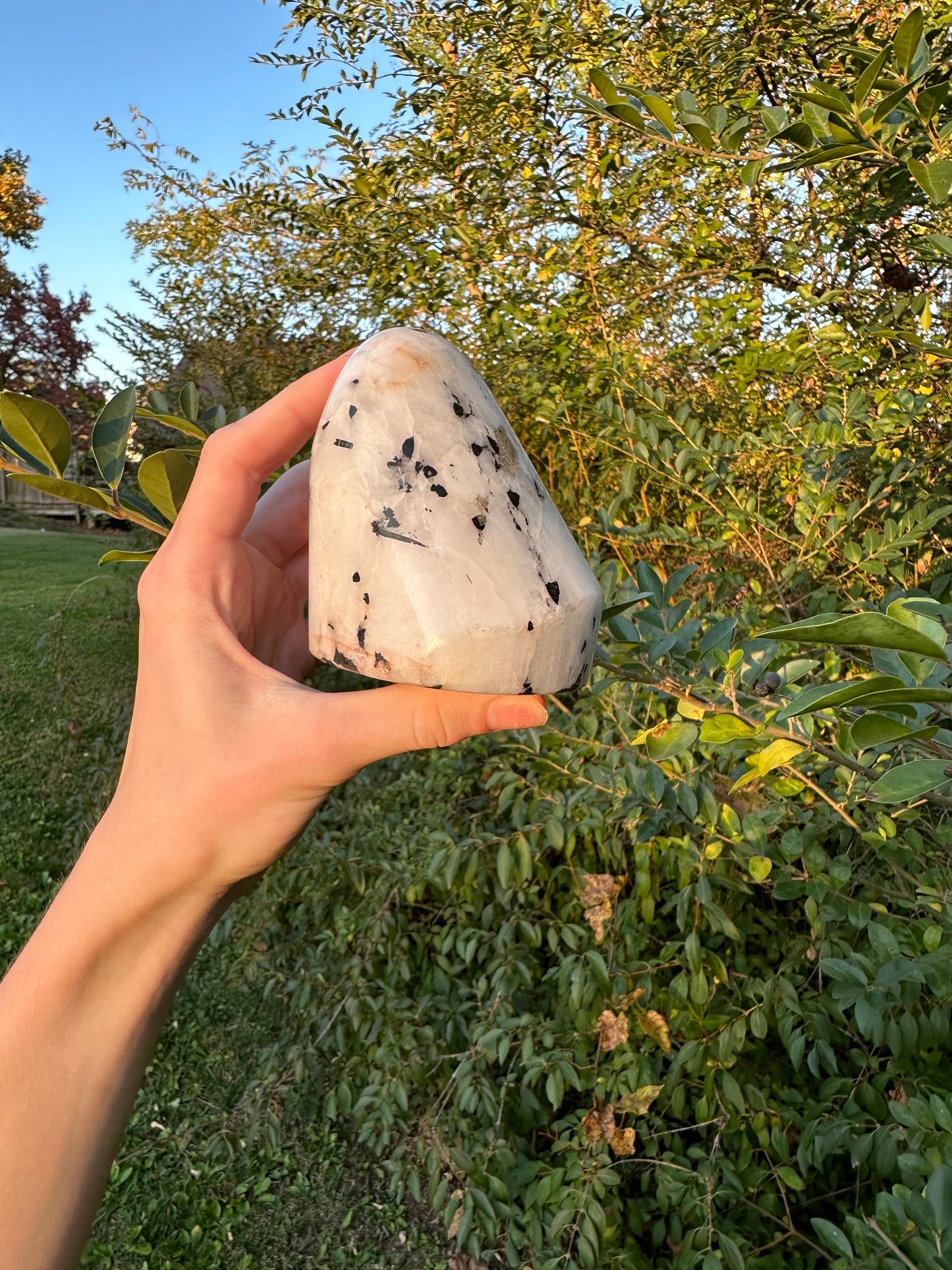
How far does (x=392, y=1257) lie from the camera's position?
2596 mm

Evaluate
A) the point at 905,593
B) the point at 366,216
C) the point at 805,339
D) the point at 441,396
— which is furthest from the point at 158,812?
the point at 366,216

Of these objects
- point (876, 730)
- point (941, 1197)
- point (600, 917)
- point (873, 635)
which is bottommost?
point (600, 917)

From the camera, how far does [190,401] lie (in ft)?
4.58

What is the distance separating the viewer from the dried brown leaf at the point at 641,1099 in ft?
6.61

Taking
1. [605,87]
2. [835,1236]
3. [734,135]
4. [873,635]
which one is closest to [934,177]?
[734,135]

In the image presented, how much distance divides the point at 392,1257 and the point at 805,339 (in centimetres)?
272

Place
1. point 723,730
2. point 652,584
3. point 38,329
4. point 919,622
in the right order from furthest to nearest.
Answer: point 38,329 < point 652,584 < point 723,730 < point 919,622

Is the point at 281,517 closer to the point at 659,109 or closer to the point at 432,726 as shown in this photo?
the point at 432,726

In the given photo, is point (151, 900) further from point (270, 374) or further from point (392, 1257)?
point (270, 374)

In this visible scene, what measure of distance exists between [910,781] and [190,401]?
1110mm

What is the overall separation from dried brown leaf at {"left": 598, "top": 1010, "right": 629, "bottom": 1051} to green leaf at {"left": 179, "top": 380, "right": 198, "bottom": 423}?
158cm

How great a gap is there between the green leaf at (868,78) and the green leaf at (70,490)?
104 cm

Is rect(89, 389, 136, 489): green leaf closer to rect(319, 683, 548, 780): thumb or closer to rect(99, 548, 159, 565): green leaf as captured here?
rect(99, 548, 159, 565): green leaf

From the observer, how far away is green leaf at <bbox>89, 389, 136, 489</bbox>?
1.18 meters
